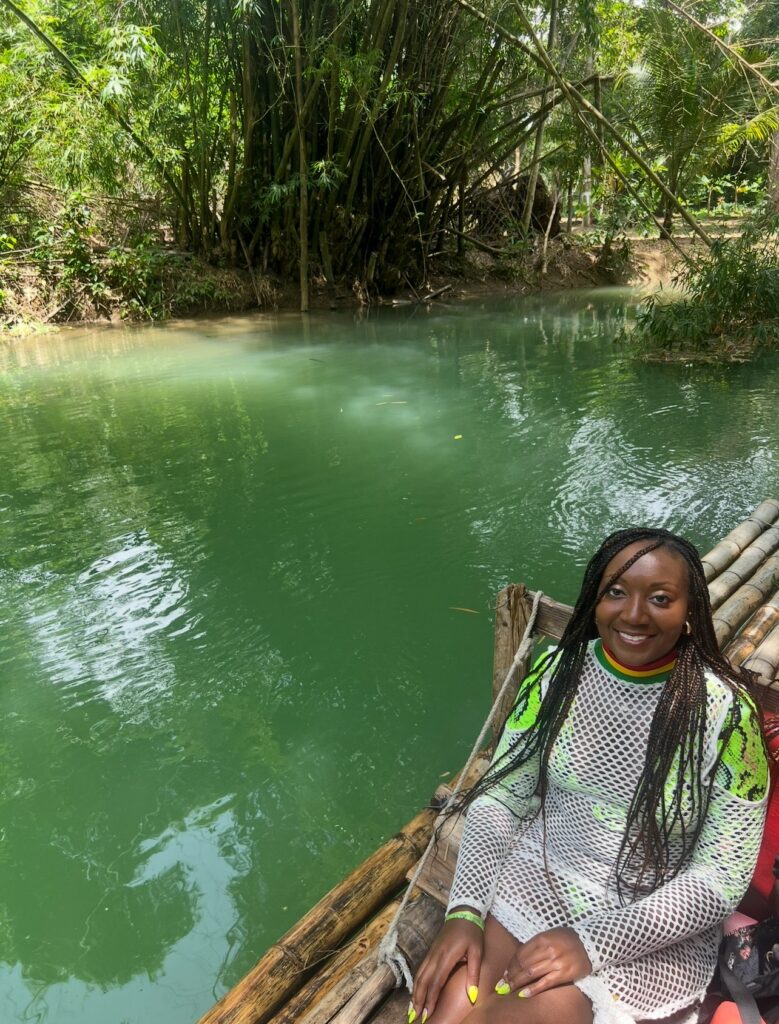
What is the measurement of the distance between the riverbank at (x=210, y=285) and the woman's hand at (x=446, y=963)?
8438 mm

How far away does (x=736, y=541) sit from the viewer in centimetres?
273

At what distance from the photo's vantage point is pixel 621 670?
4.34ft

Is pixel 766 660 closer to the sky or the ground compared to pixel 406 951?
closer to the sky

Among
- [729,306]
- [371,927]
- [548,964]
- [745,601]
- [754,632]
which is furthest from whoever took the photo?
[729,306]

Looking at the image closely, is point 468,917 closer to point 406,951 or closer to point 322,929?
point 406,951

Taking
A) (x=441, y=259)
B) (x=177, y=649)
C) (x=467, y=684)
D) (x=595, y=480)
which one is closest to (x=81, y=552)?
(x=177, y=649)

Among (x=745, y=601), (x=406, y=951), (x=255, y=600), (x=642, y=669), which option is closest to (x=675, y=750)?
(x=642, y=669)

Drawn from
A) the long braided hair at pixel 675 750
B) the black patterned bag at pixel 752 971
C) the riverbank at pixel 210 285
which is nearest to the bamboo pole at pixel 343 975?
the long braided hair at pixel 675 750

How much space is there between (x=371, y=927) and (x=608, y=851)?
Answer: 580mm

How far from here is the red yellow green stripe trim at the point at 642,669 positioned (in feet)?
4.25

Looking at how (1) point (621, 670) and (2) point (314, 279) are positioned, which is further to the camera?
(2) point (314, 279)

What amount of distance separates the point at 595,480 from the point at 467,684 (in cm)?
214

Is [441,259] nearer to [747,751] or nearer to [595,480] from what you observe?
[595,480]

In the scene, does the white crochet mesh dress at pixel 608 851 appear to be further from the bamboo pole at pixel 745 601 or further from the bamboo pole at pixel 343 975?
the bamboo pole at pixel 745 601
